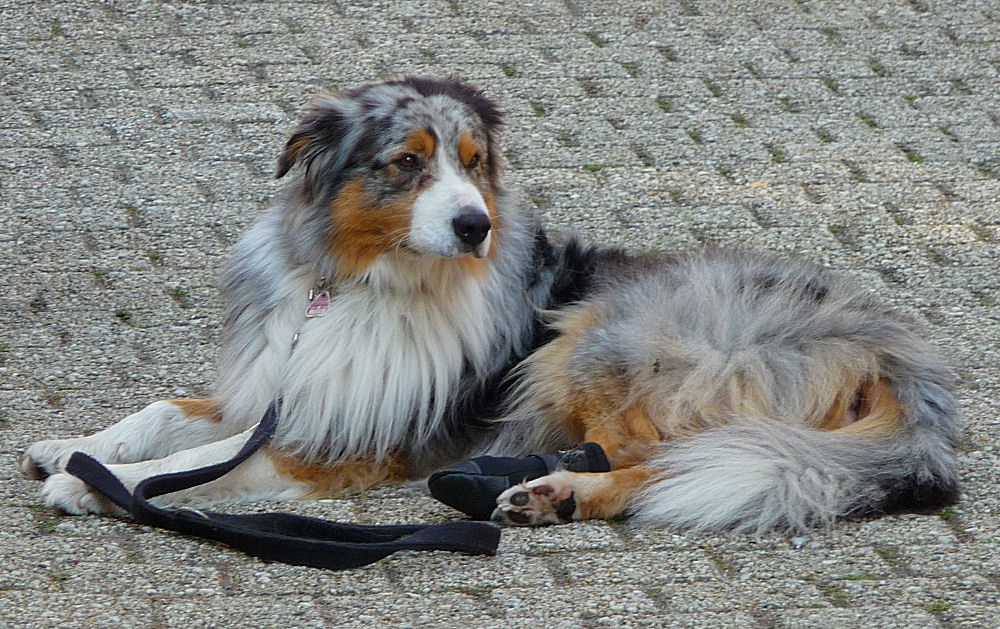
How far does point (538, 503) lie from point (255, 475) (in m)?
0.90

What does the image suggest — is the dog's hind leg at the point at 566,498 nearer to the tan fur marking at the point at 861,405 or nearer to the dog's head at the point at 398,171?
the tan fur marking at the point at 861,405

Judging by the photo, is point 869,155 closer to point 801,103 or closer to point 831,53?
point 801,103

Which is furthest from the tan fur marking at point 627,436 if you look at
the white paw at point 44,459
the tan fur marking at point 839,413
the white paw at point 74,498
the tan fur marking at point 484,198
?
the white paw at point 44,459

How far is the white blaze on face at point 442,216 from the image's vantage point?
12.1 feet

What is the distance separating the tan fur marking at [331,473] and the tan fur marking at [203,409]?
36cm

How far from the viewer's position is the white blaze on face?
12.1ft

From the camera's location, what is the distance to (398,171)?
3.78 meters

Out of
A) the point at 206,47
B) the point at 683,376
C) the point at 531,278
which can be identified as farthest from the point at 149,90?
the point at 683,376

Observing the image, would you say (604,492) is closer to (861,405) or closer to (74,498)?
(861,405)

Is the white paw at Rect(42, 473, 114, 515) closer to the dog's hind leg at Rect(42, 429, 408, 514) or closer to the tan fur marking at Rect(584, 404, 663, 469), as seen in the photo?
the dog's hind leg at Rect(42, 429, 408, 514)

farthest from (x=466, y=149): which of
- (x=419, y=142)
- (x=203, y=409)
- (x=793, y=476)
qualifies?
(x=793, y=476)

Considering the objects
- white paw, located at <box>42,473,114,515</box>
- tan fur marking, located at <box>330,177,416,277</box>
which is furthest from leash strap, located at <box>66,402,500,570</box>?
tan fur marking, located at <box>330,177,416,277</box>

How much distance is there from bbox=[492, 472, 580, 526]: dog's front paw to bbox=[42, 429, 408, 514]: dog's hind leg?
0.55 metres

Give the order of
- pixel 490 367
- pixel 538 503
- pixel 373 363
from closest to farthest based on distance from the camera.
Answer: pixel 538 503
pixel 373 363
pixel 490 367
